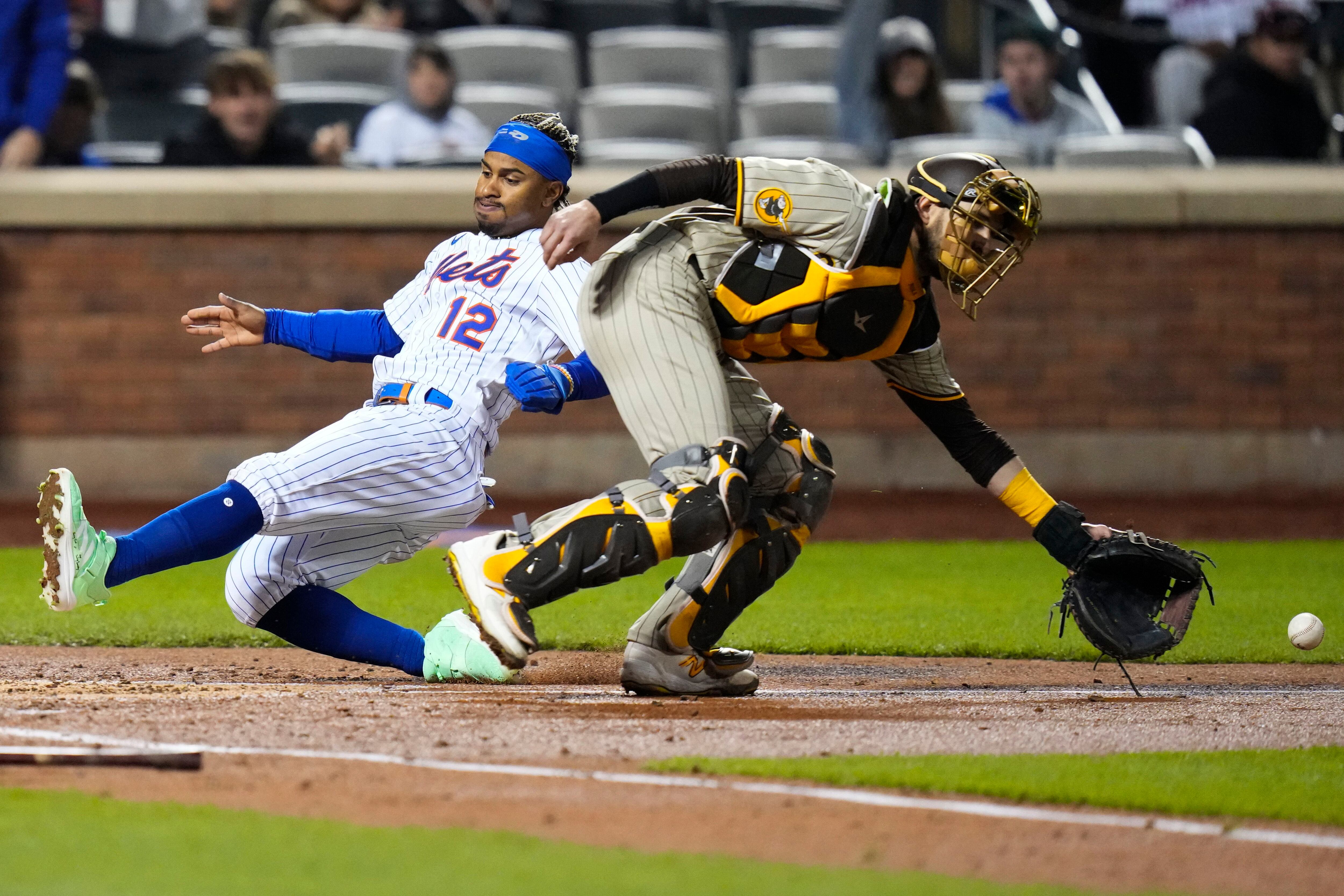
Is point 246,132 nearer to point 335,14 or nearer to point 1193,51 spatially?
point 335,14

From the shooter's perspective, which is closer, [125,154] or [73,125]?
[73,125]

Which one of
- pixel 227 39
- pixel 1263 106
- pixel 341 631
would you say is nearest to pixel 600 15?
pixel 227 39

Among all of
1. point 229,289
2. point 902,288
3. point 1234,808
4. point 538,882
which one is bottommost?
point 229,289

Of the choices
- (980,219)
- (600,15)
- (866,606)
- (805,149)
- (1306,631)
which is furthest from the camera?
(600,15)

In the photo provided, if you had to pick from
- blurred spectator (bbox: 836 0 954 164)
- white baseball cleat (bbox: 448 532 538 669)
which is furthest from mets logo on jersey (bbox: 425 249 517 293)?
blurred spectator (bbox: 836 0 954 164)

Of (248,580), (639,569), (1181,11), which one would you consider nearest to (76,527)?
(248,580)

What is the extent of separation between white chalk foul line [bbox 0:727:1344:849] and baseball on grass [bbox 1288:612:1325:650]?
2.56 meters

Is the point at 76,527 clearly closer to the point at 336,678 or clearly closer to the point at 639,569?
the point at 336,678

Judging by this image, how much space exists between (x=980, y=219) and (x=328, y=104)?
8.10m

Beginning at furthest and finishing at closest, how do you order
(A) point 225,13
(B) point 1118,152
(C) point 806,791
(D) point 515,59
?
(A) point 225,13, (D) point 515,59, (B) point 1118,152, (C) point 806,791

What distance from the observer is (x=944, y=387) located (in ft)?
14.5

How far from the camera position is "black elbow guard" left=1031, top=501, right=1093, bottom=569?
4438 mm

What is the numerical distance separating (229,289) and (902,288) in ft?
23.1

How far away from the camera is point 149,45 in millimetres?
11500
